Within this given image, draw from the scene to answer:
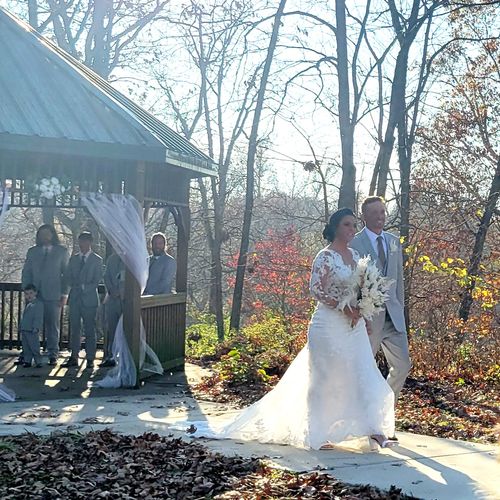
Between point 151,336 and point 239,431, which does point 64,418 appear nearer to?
point 239,431

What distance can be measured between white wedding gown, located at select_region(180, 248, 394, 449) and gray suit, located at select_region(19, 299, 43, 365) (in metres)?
5.54

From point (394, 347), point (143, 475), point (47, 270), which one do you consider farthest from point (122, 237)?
point (143, 475)

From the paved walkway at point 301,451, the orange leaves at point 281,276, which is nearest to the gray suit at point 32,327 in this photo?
the paved walkway at point 301,451

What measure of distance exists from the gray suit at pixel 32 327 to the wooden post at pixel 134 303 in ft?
6.04

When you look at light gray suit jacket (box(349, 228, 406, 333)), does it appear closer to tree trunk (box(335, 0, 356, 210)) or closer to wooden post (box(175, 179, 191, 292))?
wooden post (box(175, 179, 191, 292))

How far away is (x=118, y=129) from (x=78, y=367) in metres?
3.73

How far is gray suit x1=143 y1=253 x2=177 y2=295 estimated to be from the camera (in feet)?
41.3

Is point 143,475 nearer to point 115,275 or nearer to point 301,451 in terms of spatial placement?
point 301,451

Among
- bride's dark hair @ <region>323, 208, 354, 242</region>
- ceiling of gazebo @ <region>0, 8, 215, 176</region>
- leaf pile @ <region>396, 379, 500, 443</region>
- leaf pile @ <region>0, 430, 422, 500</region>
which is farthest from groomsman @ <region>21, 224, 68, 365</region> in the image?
bride's dark hair @ <region>323, 208, 354, 242</region>

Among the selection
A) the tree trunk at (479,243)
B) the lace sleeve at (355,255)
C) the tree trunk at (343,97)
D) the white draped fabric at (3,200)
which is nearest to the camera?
the lace sleeve at (355,255)

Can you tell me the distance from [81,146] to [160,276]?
2.66 metres

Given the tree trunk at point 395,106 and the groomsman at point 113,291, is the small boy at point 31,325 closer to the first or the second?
the groomsman at point 113,291

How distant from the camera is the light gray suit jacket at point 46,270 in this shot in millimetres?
12727

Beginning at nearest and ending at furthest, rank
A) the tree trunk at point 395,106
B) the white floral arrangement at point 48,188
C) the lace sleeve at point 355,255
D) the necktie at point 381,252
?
the lace sleeve at point 355,255, the necktie at point 381,252, the white floral arrangement at point 48,188, the tree trunk at point 395,106
